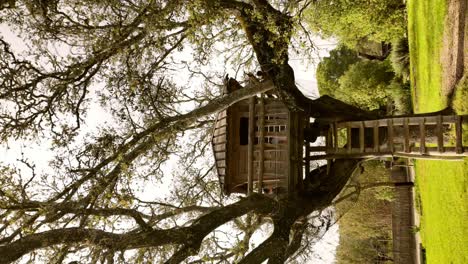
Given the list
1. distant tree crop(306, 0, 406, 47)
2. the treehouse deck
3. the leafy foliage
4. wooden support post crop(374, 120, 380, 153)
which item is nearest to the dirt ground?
the treehouse deck

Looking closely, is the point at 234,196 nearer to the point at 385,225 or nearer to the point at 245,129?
the point at 245,129

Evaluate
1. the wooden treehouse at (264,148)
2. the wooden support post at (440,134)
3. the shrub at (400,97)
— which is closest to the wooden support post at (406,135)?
the wooden support post at (440,134)

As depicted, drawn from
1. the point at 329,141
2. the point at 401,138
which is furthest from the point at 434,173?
the point at 329,141

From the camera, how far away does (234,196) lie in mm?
19641

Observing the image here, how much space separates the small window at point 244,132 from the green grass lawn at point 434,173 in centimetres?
704

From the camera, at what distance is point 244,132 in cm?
1734

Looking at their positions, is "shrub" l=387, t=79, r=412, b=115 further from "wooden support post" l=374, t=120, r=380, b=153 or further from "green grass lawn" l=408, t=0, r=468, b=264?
"wooden support post" l=374, t=120, r=380, b=153

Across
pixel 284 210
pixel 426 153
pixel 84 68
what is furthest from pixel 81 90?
pixel 426 153

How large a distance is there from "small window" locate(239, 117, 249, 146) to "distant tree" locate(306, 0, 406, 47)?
7.76 meters

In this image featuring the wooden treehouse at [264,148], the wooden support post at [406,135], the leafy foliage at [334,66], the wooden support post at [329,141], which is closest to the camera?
the wooden support post at [406,135]

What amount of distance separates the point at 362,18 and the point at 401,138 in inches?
409

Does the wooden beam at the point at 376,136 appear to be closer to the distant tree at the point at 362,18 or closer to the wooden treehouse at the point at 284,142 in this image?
the wooden treehouse at the point at 284,142

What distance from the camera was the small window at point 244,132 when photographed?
17203 mm

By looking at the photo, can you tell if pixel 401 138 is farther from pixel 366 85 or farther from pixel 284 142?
pixel 366 85
